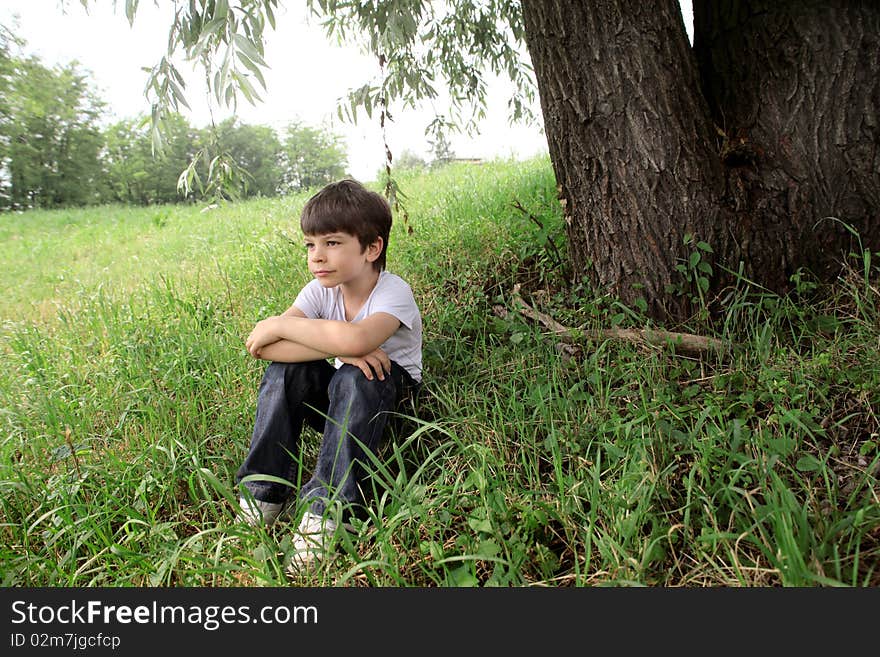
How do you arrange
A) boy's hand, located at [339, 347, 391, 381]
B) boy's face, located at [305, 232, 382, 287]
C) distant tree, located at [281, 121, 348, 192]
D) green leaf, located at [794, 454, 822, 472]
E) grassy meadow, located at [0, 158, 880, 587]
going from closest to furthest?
1. grassy meadow, located at [0, 158, 880, 587]
2. green leaf, located at [794, 454, 822, 472]
3. boy's hand, located at [339, 347, 391, 381]
4. boy's face, located at [305, 232, 382, 287]
5. distant tree, located at [281, 121, 348, 192]

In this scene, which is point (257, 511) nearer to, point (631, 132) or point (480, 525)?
point (480, 525)

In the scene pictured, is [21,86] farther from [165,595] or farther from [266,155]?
[165,595]

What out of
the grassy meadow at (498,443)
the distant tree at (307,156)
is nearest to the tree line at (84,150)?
the distant tree at (307,156)

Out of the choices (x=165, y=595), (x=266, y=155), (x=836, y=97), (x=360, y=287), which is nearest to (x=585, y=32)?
(x=836, y=97)

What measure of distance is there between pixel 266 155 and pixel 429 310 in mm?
11664

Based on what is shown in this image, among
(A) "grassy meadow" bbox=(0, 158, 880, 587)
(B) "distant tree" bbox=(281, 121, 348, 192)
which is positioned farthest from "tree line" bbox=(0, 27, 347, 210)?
(A) "grassy meadow" bbox=(0, 158, 880, 587)

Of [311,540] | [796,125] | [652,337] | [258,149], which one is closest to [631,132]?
[796,125]

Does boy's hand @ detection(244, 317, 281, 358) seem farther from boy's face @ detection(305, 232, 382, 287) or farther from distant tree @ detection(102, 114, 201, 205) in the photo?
distant tree @ detection(102, 114, 201, 205)

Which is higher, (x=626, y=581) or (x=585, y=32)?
→ (x=585, y=32)

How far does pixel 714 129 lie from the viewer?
2.65 meters

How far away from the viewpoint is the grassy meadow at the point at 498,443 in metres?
1.56

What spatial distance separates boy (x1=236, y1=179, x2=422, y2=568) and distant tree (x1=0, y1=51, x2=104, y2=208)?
12.6 metres

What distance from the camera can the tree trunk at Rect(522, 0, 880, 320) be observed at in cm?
248

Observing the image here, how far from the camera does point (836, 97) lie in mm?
2496
